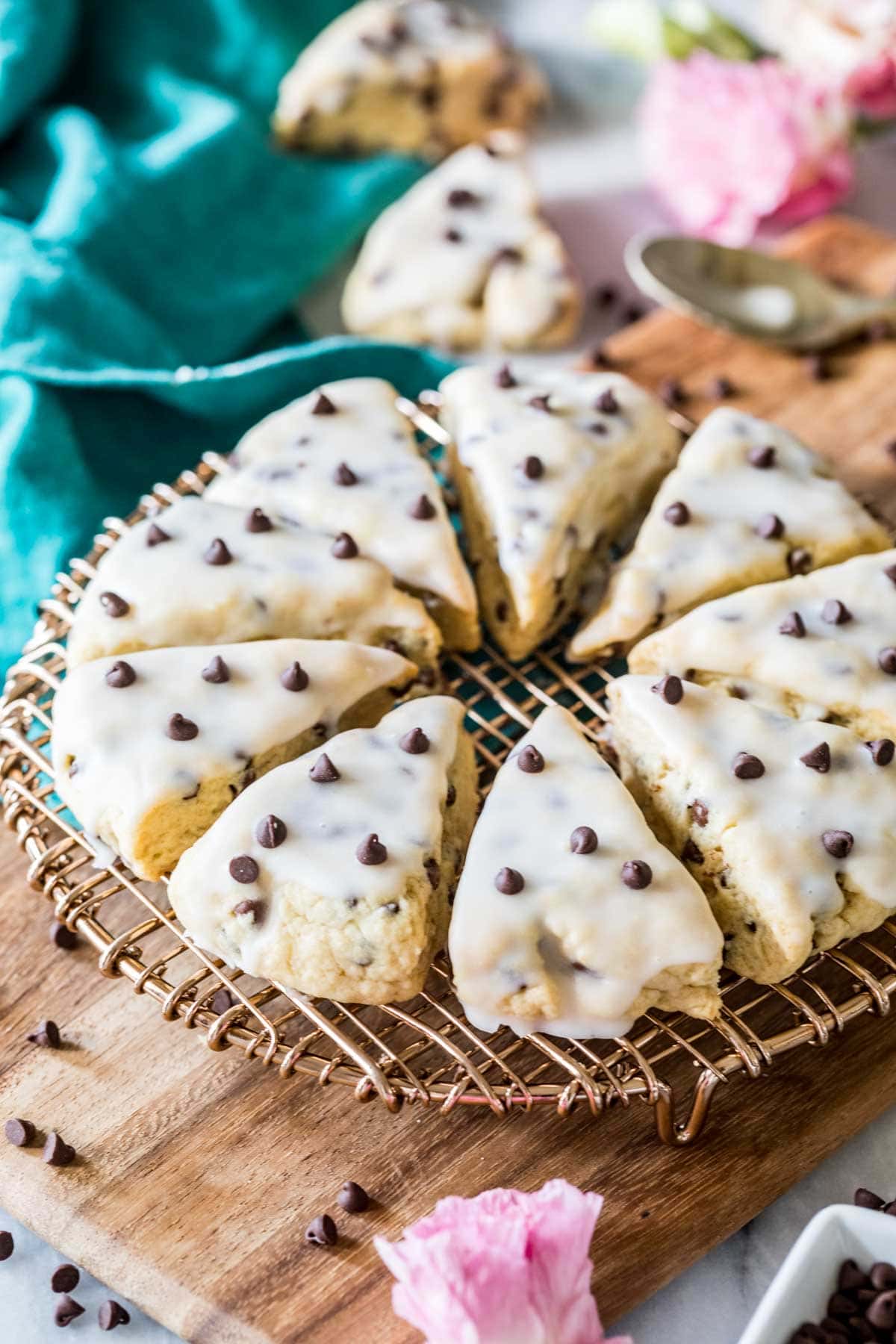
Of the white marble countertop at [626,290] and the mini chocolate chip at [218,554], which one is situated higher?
the mini chocolate chip at [218,554]

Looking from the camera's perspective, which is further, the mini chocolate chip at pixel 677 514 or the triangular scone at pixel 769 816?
the mini chocolate chip at pixel 677 514

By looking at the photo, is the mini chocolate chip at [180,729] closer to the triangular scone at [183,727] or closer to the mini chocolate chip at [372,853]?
the triangular scone at [183,727]

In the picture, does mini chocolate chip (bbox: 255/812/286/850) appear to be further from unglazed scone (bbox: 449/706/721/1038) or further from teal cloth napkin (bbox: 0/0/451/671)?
teal cloth napkin (bbox: 0/0/451/671)

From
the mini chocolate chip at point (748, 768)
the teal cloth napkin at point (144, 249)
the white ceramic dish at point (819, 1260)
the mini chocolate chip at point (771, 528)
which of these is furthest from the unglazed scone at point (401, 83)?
the white ceramic dish at point (819, 1260)

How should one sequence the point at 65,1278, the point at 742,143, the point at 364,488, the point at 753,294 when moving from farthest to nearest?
1. the point at 742,143
2. the point at 753,294
3. the point at 364,488
4. the point at 65,1278

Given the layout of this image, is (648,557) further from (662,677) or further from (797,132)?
(797,132)

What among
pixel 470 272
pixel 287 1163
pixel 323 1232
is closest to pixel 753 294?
pixel 470 272

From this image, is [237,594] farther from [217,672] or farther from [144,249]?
[144,249]
